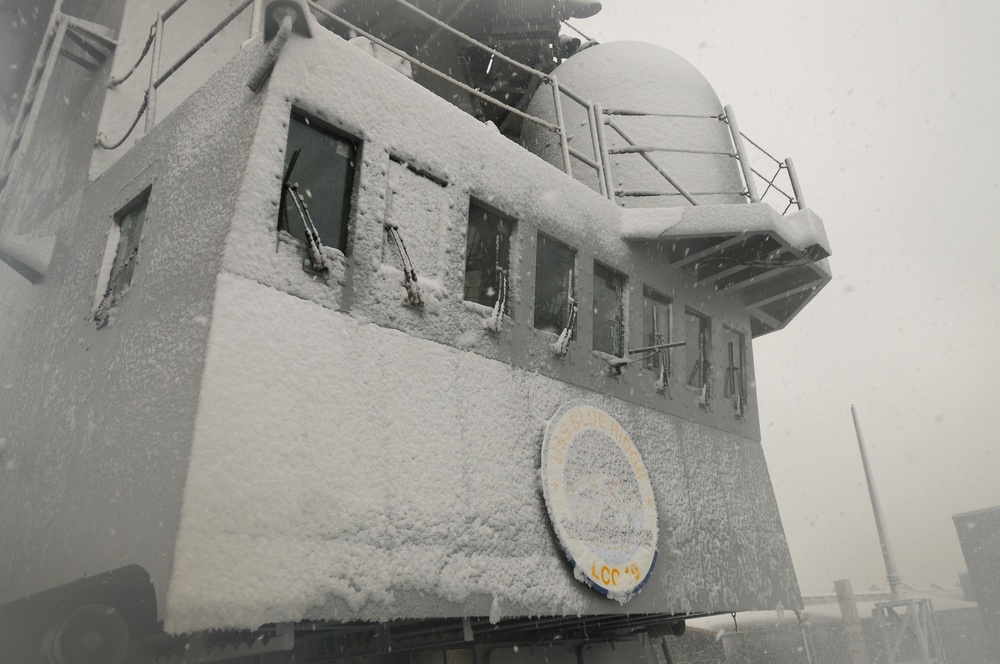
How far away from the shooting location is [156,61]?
777 centimetres

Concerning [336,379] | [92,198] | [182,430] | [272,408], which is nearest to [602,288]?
[336,379]

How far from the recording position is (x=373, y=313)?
6145 millimetres

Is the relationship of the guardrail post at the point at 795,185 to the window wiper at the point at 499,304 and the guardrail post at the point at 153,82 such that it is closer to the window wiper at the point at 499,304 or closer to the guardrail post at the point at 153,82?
the window wiper at the point at 499,304

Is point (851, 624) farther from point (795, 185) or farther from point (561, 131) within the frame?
point (561, 131)

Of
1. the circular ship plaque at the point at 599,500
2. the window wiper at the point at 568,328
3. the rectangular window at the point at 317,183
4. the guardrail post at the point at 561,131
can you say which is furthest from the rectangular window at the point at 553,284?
A: the rectangular window at the point at 317,183

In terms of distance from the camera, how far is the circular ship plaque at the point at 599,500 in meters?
6.96

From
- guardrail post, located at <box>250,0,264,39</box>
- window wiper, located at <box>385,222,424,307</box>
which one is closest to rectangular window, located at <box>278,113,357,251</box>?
window wiper, located at <box>385,222,424,307</box>

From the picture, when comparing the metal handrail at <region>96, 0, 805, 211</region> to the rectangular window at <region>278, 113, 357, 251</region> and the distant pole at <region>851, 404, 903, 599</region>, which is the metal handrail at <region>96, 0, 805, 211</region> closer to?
the rectangular window at <region>278, 113, 357, 251</region>

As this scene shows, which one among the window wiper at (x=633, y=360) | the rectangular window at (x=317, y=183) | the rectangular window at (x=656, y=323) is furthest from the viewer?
the rectangular window at (x=656, y=323)

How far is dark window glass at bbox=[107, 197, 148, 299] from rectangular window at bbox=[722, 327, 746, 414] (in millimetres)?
7551

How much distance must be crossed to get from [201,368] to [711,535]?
250 inches

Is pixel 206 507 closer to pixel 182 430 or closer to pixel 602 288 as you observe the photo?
pixel 182 430

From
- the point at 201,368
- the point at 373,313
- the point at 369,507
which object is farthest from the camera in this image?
the point at 373,313

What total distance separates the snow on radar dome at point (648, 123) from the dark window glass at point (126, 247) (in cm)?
604
